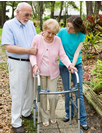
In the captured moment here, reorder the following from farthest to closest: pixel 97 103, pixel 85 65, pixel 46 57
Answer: pixel 85 65 → pixel 97 103 → pixel 46 57

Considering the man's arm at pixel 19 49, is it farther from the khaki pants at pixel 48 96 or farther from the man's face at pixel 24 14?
the khaki pants at pixel 48 96

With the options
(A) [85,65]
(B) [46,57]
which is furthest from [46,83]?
(A) [85,65]

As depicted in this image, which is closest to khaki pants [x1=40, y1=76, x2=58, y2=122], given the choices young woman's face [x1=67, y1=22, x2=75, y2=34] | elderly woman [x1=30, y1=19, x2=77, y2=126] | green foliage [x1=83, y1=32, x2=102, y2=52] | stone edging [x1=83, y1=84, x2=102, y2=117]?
elderly woman [x1=30, y1=19, x2=77, y2=126]

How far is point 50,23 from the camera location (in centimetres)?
275

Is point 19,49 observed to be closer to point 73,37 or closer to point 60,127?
point 73,37

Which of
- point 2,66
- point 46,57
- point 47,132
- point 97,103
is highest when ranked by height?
point 46,57

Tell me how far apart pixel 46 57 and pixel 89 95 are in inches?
74.2

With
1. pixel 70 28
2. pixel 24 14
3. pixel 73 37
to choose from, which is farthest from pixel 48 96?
pixel 24 14

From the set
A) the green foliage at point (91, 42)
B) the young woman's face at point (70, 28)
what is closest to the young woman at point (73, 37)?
the young woman's face at point (70, 28)

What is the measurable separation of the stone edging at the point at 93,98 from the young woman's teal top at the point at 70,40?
1273mm

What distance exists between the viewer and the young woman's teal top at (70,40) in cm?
309

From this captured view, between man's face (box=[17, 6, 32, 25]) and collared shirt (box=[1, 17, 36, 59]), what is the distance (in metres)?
0.07

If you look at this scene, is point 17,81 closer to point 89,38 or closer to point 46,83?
point 46,83

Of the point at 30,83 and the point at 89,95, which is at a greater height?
the point at 30,83
